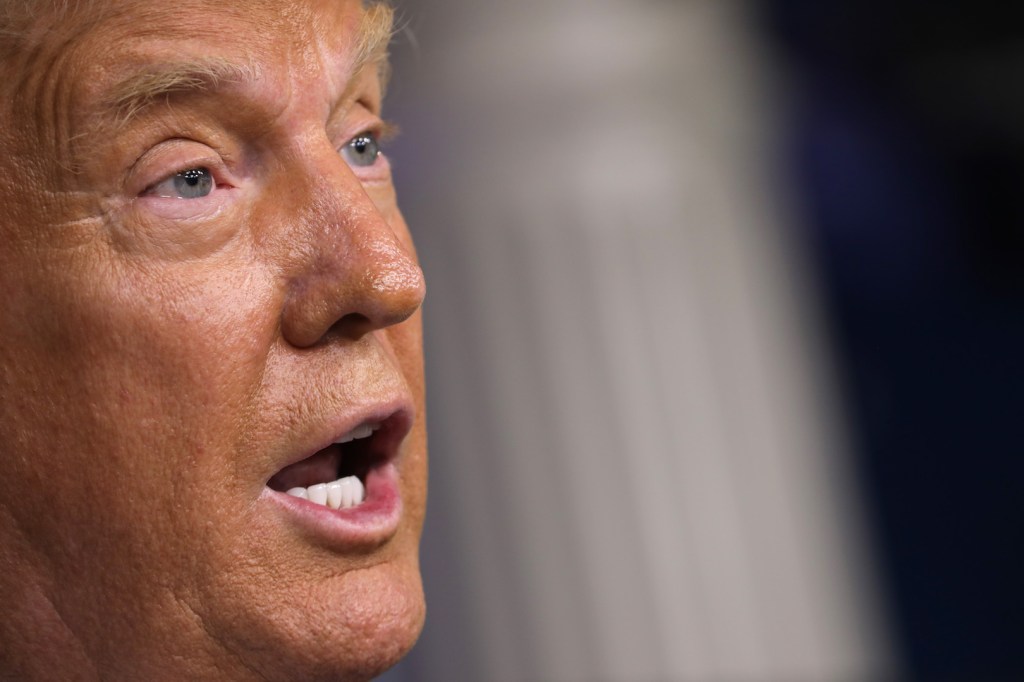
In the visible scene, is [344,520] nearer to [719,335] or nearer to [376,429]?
[376,429]

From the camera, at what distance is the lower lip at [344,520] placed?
0.74m

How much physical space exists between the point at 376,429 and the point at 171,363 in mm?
162

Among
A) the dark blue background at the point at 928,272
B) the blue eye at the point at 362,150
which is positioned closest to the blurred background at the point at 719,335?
the dark blue background at the point at 928,272

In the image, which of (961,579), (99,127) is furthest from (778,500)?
(99,127)

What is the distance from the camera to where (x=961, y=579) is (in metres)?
2.38

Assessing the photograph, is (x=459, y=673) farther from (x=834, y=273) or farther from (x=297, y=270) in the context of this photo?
(x=297, y=270)

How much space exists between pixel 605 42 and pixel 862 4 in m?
0.64

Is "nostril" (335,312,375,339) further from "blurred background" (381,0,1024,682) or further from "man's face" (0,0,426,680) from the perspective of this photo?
"blurred background" (381,0,1024,682)

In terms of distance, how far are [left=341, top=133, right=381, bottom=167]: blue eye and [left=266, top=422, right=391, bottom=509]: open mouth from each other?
207 millimetres

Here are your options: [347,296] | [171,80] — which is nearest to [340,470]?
[347,296]

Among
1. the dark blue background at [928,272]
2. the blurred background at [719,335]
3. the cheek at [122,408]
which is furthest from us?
the dark blue background at [928,272]

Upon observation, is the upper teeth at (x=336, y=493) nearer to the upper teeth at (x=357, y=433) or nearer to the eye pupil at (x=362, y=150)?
the upper teeth at (x=357, y=433)

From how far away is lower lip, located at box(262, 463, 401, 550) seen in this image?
737 mm

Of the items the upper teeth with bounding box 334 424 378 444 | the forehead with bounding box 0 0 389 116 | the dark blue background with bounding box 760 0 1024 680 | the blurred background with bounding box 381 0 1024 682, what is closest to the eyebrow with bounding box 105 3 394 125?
the forehead with bounding box 0 0 389 116
